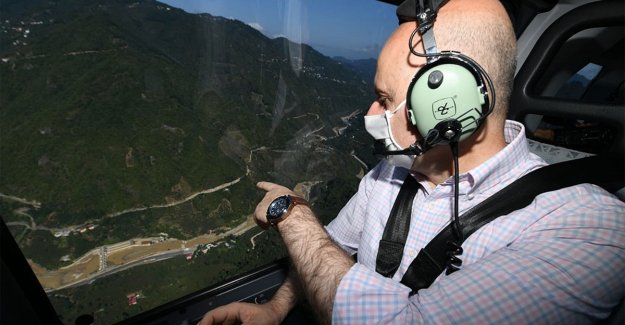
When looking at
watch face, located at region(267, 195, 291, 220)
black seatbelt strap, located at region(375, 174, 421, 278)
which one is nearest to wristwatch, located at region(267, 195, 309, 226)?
watch face, located at region(267, 195, 291, 220)

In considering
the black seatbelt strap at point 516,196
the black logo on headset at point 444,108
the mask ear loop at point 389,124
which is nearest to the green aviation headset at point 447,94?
the black logo on headset at point 444,108

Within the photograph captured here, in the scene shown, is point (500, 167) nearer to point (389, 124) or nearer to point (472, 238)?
point (472, 238)

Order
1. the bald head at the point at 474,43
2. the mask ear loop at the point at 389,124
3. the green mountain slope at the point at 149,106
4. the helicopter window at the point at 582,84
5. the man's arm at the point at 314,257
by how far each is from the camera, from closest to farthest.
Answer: the man's arm at the point at 314,257 → the bald head at the point at 474,43 → the mask ear loop at the point at 389,124 → the helicopter window at the point at 582,84 → the green mountain slope at the point at 149,106

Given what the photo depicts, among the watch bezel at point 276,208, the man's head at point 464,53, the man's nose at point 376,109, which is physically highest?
the man's head at point 464,53

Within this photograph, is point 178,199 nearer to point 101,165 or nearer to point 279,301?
point 101,165

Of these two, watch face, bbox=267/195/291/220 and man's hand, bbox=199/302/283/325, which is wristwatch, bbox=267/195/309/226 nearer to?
watch face, bbox=267/195/291/220

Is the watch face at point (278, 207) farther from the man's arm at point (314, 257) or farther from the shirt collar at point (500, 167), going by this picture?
the shirt collar at point (500, 167)

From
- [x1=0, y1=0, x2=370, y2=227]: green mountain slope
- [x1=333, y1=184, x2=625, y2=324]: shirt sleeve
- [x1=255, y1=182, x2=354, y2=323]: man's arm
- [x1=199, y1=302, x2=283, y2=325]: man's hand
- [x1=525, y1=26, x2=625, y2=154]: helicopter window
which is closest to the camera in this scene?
[x1=333, y1=184, x2=625, y2=324]: shirt sleeve
